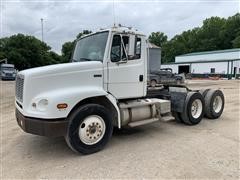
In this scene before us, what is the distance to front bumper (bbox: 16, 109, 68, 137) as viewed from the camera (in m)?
4.02

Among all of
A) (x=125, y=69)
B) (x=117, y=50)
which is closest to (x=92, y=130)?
(x=125, y=69)

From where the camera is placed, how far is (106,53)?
4770 mm

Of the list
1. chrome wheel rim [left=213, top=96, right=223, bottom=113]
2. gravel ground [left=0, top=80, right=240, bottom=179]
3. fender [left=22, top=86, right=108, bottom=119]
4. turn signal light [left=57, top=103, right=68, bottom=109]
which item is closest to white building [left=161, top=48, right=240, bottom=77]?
chrome wheel rim [left=213, top=96, right=223, bottom=113]

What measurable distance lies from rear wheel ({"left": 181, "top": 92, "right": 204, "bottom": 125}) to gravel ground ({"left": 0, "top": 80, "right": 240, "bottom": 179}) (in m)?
0.34

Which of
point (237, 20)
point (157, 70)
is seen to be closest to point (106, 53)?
point (157, 70)

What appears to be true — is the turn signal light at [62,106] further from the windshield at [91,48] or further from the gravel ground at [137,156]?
the windshield at [91,48]

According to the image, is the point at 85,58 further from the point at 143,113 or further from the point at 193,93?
the point at 193,93

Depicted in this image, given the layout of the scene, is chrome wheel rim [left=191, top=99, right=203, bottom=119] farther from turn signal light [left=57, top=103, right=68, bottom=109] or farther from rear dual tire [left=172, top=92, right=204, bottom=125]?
turn signal light [left=57, top=103, right=68, bottom=109]

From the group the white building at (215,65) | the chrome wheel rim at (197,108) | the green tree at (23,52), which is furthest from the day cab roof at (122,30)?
the green tree at (23,52)

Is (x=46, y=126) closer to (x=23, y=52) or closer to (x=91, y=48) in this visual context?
(x=91, y=48)

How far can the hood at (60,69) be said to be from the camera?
4168 millimetres

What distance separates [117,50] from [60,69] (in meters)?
1.31

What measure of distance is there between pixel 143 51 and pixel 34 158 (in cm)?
335

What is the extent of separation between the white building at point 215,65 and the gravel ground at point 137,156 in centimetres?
3944
